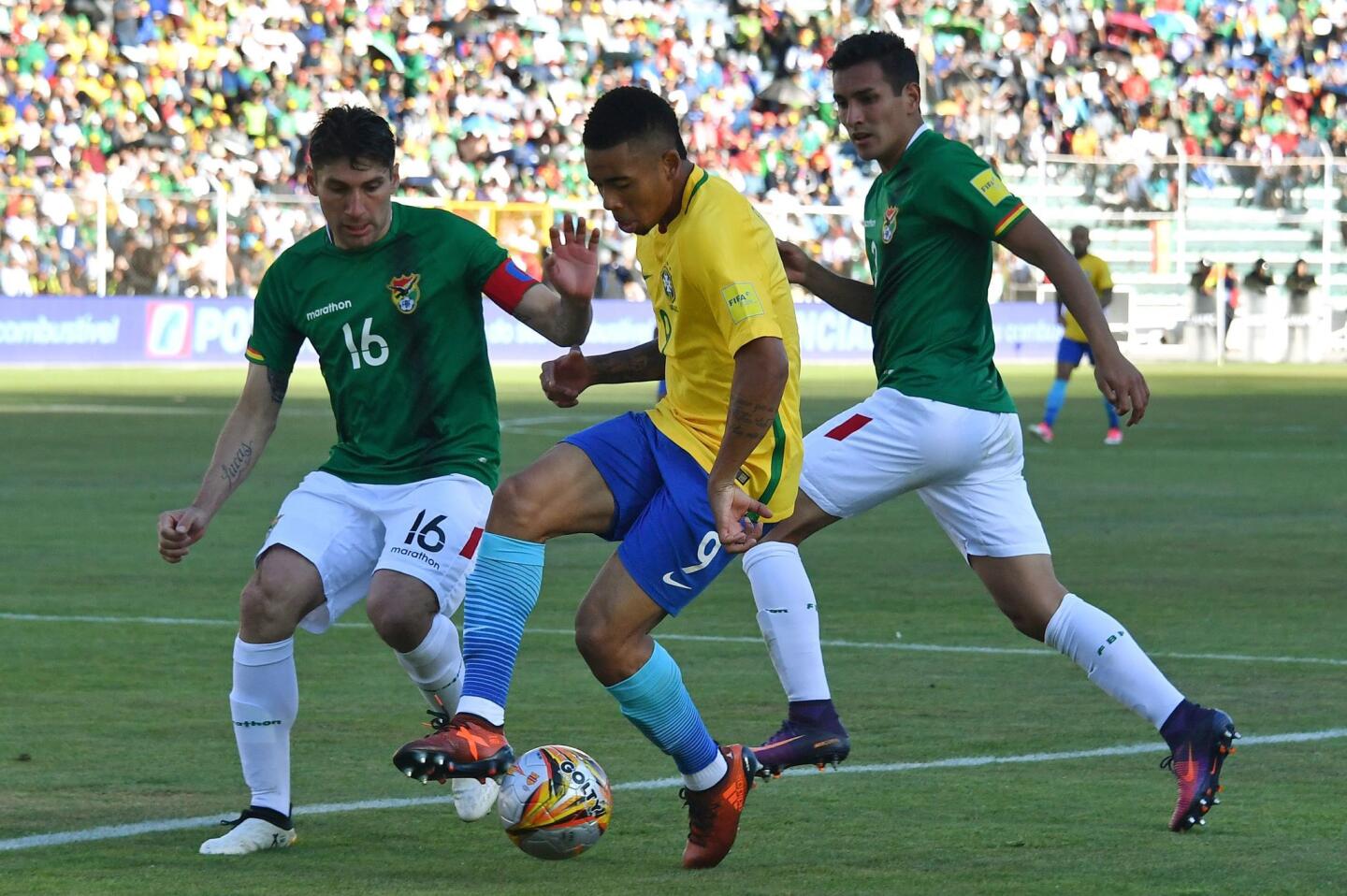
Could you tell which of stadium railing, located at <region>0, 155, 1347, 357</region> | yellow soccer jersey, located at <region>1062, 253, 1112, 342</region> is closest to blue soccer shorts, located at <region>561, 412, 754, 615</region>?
yellow soccer jersey, located at <region>1062, 253, 1112, 342</region>

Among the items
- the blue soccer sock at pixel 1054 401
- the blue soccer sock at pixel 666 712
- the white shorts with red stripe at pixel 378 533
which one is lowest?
the blue soccer sock at pixel 1054 401

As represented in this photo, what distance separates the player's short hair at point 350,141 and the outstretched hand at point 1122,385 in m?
1.97

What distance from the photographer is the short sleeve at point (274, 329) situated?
265 inches

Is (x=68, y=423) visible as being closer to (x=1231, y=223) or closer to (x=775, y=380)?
(x=775, y=380)

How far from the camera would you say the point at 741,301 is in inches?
225

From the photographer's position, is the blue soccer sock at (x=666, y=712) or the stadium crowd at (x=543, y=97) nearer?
the blue soccer sock at (x=666, y=712)

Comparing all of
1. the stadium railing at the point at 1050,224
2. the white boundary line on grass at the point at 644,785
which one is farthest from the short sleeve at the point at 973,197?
the stadium railing at the point at 1050,224

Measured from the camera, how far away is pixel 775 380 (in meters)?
5.68

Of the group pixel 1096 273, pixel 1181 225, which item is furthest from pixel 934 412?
pixel 1181 225

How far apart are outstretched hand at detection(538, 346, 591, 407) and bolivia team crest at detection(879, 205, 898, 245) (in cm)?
119

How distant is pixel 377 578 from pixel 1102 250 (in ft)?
128

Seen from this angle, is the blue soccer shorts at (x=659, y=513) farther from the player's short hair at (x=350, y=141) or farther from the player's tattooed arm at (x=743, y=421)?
the player's short hair at (x=350, y=141)

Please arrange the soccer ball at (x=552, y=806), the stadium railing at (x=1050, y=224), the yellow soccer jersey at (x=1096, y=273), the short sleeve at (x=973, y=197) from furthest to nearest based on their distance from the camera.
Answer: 1. the stadium railing at (x=1050, y=224)
2. the yellow soccer jersey at (x=1096, y=273)
3. the short sleeve at (x=973, y=197)
4. the soccer ball at (x=552, y=806)

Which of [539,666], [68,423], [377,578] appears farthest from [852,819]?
[68,423]
